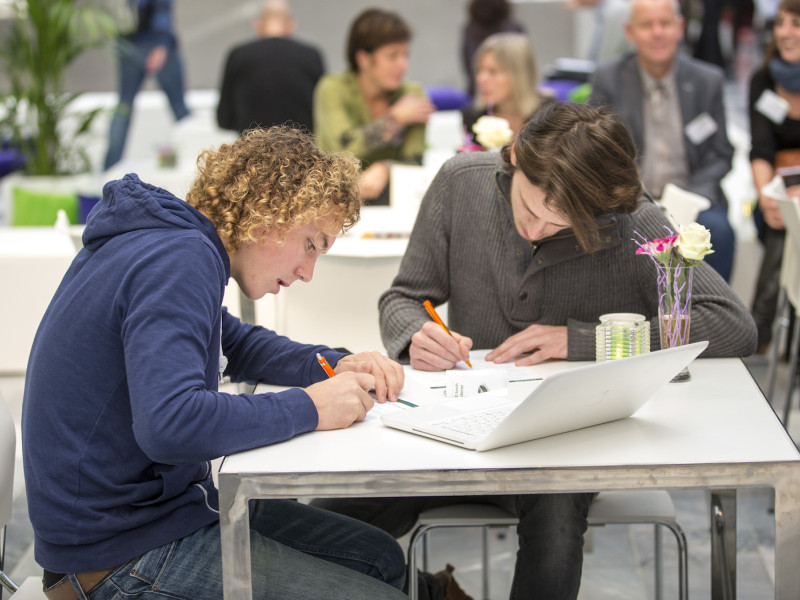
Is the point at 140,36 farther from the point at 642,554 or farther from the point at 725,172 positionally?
the point at 642,554

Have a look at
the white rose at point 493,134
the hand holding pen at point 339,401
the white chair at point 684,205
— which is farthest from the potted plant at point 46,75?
the hand holding pen at point 339,401

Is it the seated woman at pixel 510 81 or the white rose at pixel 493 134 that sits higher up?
the seated woman at pixel 510 81

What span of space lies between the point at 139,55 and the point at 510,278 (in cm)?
539

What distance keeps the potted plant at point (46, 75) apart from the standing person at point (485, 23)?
244cm

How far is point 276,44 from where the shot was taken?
5402 mm

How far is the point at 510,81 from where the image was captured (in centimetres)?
442

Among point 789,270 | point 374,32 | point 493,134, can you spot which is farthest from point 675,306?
point 374,32

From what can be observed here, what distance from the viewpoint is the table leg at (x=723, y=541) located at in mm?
1946

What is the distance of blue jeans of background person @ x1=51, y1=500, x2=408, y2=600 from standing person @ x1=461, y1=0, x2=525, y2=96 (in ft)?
18.3

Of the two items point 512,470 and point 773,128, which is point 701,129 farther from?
point 512,470

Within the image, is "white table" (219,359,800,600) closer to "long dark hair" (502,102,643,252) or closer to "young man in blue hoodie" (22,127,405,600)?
"young man in blue hoodie" (22,127,405,600)

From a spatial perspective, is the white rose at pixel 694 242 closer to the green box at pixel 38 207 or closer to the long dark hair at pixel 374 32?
the long dark hair at pixel 374 32

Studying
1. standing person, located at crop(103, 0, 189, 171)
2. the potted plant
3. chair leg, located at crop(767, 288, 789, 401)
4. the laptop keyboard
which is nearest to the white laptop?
the laptop keyboard

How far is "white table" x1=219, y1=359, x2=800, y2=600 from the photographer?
4.69 feet
